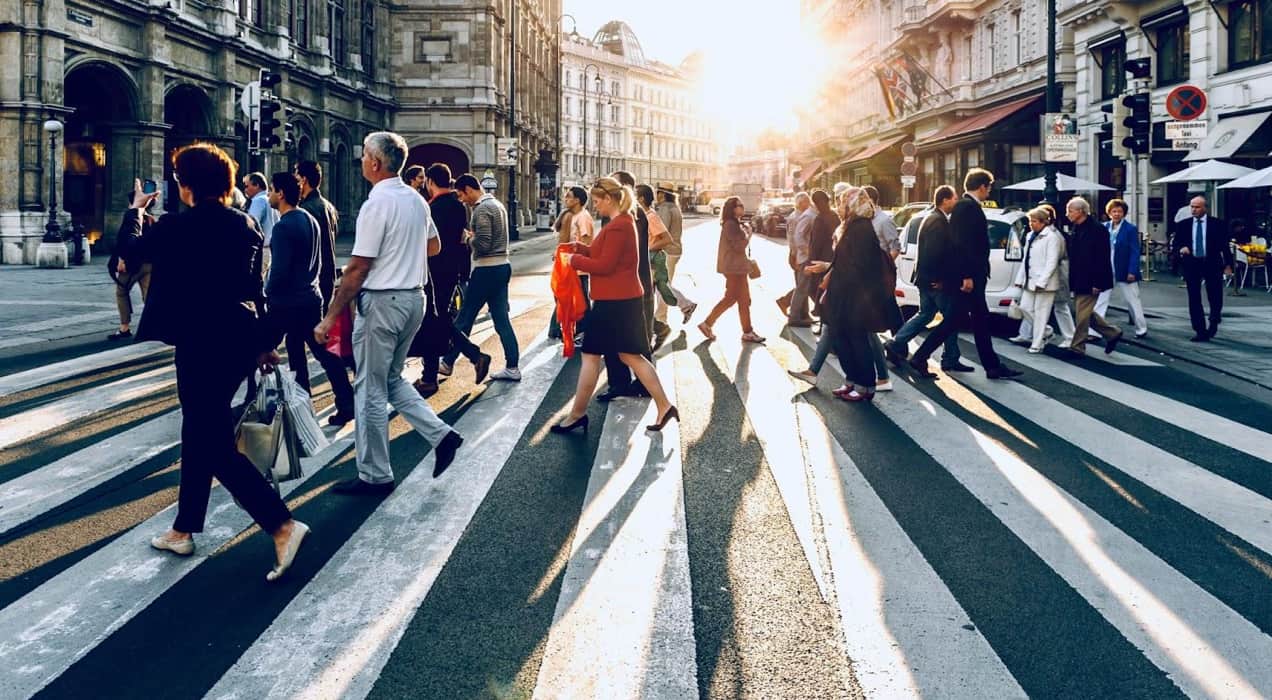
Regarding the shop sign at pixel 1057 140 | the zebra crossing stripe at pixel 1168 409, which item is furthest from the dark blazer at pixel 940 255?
the shop sign at pixel 1057 140

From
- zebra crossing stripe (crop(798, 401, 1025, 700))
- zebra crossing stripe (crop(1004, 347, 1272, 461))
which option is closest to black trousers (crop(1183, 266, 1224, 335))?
zebra crossing stripe (crop(1004, 347, 1272, 461))

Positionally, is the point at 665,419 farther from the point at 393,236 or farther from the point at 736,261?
the point at 736,261

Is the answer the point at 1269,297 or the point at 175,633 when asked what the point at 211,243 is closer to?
the point at 175,633

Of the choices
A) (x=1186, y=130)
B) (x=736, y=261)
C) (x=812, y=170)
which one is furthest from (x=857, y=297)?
(x=812, y=170)

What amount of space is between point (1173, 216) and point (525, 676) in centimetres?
2464

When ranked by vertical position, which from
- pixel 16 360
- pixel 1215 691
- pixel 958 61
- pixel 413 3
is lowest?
pixel 1215 691

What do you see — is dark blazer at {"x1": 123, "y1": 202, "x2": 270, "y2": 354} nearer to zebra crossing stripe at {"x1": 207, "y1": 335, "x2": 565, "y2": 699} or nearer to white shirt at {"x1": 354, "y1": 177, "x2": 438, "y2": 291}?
white shirt at {"x1": 354, "y1": 177, "x2": 438, "y2": 291}

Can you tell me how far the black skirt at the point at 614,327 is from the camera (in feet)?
23.8

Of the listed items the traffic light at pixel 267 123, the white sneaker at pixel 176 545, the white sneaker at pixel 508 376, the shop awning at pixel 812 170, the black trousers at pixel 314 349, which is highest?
the shop awning at pixel 812 170

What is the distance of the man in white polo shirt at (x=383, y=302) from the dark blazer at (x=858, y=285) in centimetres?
406

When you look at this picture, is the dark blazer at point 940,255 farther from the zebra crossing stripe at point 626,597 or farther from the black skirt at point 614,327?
the zebra crossing stripe at point 626,597

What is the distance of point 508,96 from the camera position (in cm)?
5091

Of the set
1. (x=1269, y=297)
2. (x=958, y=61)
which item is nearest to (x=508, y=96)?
(x=958, y=61)

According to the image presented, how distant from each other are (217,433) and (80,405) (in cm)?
435
